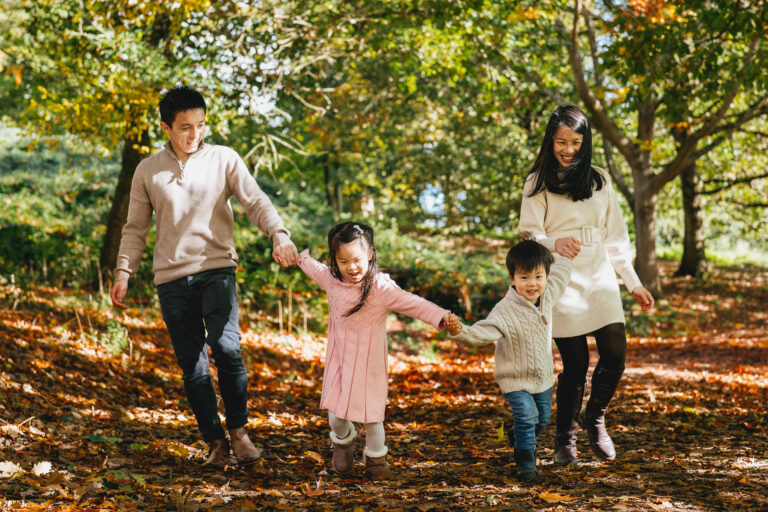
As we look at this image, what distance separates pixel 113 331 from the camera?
292 inches

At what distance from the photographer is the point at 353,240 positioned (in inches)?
153

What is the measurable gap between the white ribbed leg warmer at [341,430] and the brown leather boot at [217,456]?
2.16 ft

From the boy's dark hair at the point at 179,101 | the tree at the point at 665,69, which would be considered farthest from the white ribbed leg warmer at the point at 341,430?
the tree at the point at 665,69

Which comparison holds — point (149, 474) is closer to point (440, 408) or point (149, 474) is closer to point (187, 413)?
point (187, 413)

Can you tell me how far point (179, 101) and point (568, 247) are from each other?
90.0 inches

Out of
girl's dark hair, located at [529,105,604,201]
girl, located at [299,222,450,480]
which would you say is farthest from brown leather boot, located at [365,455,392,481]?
girl's dark hair, located at [529,105,604,201]

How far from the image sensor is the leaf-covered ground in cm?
356

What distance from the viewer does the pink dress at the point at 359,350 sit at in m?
3.98

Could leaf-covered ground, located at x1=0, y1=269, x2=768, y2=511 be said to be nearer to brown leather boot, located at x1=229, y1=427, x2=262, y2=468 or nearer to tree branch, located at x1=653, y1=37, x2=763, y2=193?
brown leather boot, located at x1=229, y1=427, x2=262, y2=468

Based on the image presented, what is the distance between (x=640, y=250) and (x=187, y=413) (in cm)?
1176

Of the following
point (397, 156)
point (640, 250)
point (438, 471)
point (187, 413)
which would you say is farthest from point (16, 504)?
point (397, 156)

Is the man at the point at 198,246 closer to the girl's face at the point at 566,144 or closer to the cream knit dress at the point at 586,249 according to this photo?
the cream knit dress at the point at 586,249

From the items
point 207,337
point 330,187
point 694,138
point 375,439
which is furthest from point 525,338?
point 330,187

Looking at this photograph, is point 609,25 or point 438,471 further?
point 609,25
